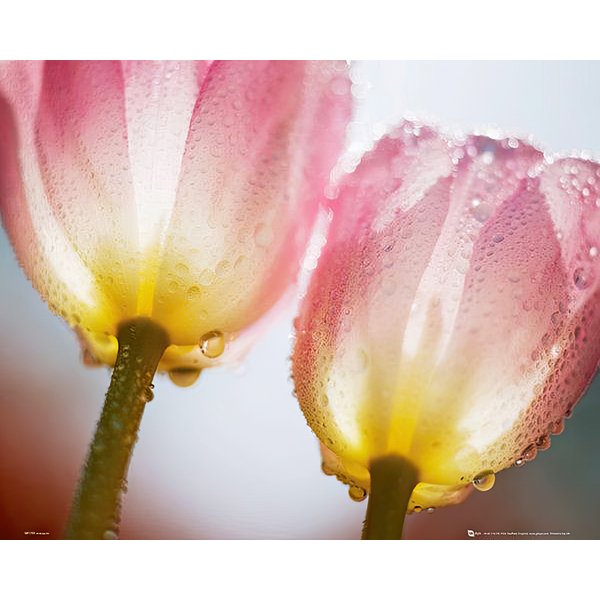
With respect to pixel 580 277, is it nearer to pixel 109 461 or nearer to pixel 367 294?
pixel 367 294

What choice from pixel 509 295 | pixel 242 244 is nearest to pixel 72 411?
pixel 242 244

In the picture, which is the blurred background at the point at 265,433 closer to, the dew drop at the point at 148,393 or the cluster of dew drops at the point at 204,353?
the cluster of dew drops at the point at 204,353

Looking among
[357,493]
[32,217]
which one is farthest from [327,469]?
[32,217]

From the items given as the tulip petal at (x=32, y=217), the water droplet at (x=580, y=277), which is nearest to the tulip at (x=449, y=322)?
the water droplet at (x=580, y=277)

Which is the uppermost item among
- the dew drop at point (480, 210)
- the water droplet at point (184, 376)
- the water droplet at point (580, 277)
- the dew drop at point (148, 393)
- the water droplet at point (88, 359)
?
the water droplet at point (88, 359)

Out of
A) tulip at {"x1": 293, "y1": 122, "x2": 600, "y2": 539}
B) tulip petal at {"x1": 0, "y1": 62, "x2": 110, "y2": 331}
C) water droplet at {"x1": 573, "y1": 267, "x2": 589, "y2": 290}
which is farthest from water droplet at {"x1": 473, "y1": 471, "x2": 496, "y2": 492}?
tulip petal at {"x1": 0, "y1": 62, "x2": 110, "y2": 331}

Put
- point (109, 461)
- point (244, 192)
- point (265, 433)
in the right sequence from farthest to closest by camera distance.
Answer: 1. point (265, 433)
2. point (244, 192)
3. point (109, 461)
